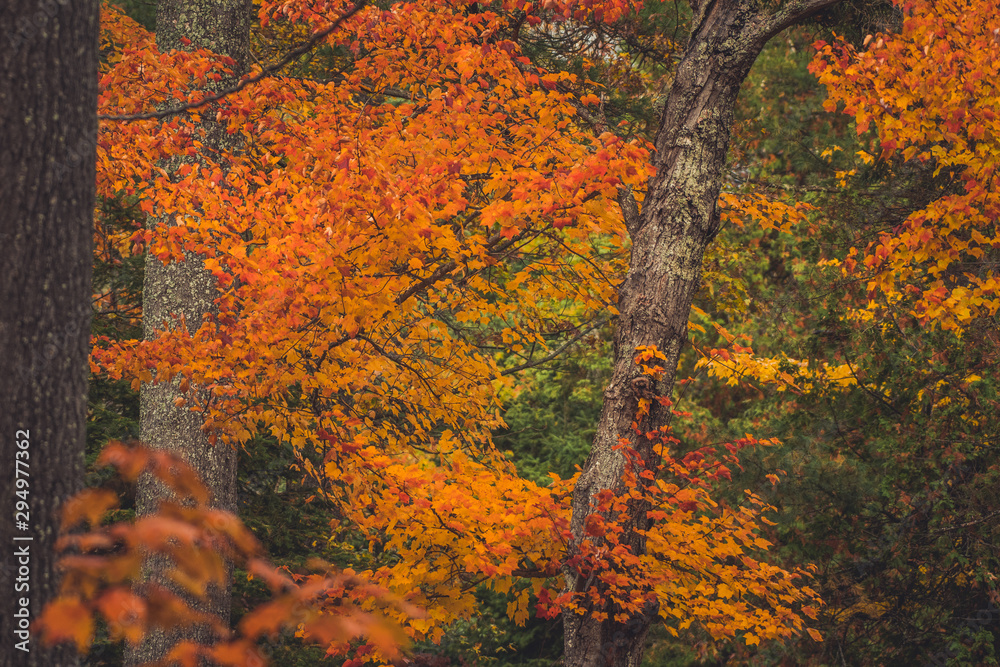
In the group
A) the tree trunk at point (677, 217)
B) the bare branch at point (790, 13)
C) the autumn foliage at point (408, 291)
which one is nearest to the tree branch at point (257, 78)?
the autumn foliage at point (408, 291)

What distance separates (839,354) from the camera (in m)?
8.94

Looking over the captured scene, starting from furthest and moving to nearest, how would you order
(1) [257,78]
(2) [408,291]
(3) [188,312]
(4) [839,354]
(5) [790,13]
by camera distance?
(4) [839,354], (3) [188,312], (5) [790,13], (2) [408,291], (1) [257,78]

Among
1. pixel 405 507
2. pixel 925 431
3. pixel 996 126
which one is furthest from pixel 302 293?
pixel 925 431

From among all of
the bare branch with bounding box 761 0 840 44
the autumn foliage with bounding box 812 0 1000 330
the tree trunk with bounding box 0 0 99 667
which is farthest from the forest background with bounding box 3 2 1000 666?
the tree trunk with bounding box 0 0 99 667

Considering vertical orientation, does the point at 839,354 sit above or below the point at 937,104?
below

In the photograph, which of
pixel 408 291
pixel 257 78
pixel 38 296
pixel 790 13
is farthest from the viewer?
pixel 790 13

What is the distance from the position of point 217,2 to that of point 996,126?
7.11 meters

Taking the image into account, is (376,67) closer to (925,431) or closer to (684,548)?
(684,548)

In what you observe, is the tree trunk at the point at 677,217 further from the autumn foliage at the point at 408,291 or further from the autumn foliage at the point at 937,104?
the autumn foliage at the point at 937,104

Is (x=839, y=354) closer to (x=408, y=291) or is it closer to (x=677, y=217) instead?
(x=677, y=217)

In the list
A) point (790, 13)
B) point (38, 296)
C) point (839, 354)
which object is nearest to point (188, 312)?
point (38, 296)

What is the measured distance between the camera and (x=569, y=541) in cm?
607

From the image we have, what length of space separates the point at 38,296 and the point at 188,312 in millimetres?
5358

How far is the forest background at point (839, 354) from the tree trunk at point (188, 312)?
0.47m
